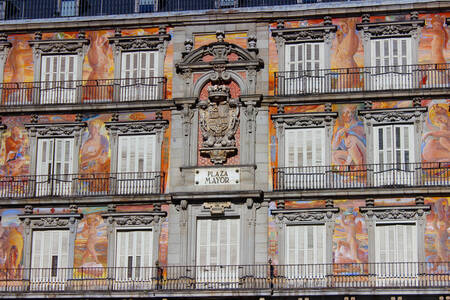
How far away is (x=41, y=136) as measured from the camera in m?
41.4

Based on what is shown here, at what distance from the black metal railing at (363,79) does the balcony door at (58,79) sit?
28.2ft

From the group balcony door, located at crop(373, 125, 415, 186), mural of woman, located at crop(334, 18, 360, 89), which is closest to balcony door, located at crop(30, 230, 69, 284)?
balcony door, located at crop(373, 125, 415, 186)

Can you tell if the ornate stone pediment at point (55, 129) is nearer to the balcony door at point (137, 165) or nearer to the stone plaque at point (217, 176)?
the balcony door at point (137, 165)

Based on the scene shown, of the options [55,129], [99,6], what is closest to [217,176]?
[55,129]

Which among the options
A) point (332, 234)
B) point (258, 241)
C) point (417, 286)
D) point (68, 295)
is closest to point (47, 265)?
point (68, 295)

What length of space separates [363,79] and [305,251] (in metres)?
7.29

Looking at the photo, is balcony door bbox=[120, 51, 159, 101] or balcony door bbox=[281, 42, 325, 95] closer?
balcony door bbox=[281, 42, 325, 95]

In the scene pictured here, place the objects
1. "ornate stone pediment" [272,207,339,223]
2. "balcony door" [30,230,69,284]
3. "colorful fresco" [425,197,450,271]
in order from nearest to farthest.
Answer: "colorful fresco" [425,197,450,271] < "ornate stone pediment" [272,207,339,223] < "balcony door" [30,230,69,284]

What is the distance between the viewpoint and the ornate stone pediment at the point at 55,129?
4122 centimetres

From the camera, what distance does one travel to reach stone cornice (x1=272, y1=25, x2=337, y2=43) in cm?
4069

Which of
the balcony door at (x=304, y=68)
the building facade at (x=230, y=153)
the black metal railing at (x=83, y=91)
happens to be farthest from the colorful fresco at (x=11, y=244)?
the balcony door at (x=304, y=68)

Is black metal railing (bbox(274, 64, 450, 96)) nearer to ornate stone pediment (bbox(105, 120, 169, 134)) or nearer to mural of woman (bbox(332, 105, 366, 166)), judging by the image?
mural of woman (bbox(332, 105, 366, 166))

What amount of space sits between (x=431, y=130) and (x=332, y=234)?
5.60m

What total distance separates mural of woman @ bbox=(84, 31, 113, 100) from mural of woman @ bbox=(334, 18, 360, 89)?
9.47 m
